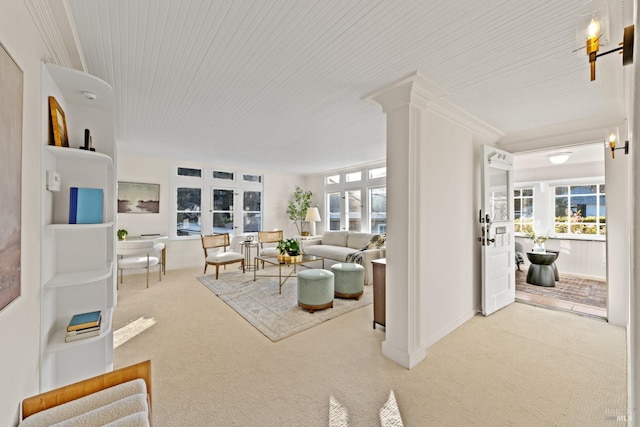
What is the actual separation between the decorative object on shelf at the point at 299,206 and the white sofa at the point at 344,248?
43.0 inches

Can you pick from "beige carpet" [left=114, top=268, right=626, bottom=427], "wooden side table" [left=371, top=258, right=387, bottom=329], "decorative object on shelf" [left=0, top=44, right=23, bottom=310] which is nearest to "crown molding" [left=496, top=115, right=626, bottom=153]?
"beige carpet" [left=114, top=268, right=626, bottom=427]

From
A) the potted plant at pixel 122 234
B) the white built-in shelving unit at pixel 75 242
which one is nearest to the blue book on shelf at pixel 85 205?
the white built-in shelving unit at pixel 75 242

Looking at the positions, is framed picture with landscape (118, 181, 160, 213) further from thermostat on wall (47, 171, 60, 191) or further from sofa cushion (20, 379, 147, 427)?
sofa cushion (20, 379, 147, 427)

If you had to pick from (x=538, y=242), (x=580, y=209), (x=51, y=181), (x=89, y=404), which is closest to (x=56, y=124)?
(x=51, y=181)

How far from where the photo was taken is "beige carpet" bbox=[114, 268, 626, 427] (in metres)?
1.69

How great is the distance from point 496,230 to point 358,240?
2.79m

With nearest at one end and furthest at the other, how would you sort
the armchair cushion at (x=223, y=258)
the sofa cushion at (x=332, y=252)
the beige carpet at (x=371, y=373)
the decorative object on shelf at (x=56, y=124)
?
the decorative object on shelf at (x=56, y=124)
the beige carpet at (x=371, y=373)
the armchair cushion at (x=223, y=258)
the sofa cushion at (x=332, y=252)

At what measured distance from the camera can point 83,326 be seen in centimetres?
154

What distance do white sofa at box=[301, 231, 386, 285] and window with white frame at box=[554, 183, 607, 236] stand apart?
4258mm

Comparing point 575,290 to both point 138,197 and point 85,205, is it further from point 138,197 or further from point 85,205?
point 138,197

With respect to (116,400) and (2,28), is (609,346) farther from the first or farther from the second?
(2,28)

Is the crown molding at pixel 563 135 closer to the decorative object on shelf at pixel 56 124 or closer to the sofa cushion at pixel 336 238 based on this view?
the sofa cushion at pixel 336 238

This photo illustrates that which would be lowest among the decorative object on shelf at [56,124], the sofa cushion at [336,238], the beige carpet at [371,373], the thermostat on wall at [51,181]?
the beige carpet at [371,373]

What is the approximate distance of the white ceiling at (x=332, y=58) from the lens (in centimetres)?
142
